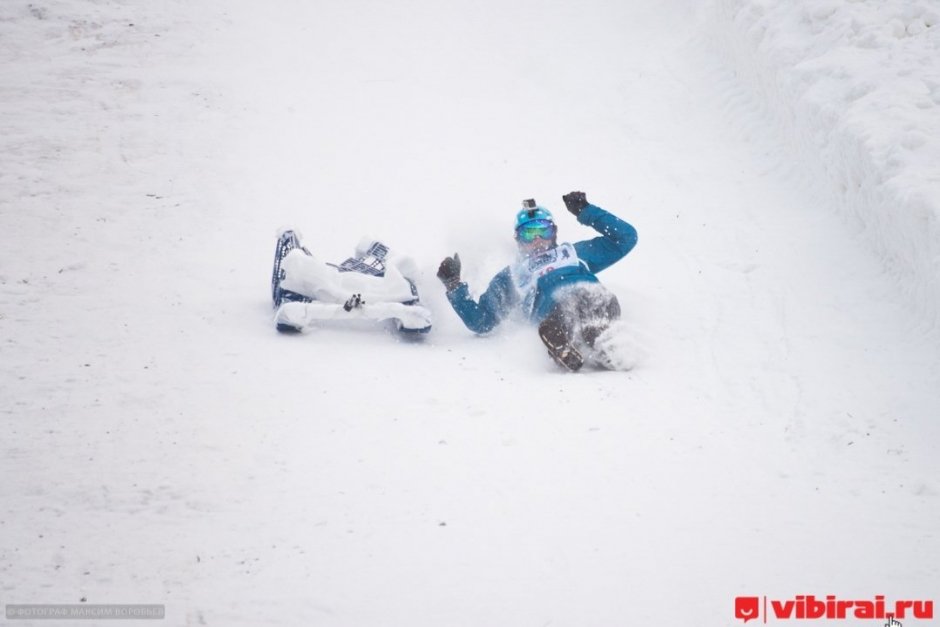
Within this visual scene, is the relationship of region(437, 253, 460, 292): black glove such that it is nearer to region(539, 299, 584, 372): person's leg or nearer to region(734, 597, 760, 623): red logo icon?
region(539, 299, 584, 372): person's leg

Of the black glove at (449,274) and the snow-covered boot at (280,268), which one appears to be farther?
the black glove at (449,274)

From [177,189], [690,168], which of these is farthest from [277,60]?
[690,168]

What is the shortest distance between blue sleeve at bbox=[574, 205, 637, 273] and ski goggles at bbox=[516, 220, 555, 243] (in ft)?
0.96

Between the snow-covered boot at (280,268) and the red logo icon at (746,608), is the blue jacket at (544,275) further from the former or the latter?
the red logo icon at (746,608)

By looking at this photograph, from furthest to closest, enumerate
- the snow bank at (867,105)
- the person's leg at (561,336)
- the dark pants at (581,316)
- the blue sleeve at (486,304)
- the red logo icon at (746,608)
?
the blue sleeve at (486,304), the snow bank at (867,105), the dark pants at (581,316), the person's leg at (561,336), the red logo icon at (746,608)

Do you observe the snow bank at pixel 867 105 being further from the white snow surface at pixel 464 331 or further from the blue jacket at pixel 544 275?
the blue jacket at pixel 544 275

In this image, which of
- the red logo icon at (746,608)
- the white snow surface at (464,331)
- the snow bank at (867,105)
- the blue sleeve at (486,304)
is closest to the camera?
the red logo icon at (746,608)

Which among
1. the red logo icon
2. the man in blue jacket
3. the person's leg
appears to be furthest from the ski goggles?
the red logo icon

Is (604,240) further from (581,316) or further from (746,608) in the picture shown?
(746,608)

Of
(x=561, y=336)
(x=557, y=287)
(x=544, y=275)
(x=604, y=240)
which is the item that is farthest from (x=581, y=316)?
(x=604, y=240)

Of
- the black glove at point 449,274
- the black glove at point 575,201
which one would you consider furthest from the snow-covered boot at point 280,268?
the black glove at point 575,201

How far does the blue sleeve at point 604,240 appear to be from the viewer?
659 cm

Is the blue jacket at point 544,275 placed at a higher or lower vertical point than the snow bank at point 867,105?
lower

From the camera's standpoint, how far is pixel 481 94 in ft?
36.5
